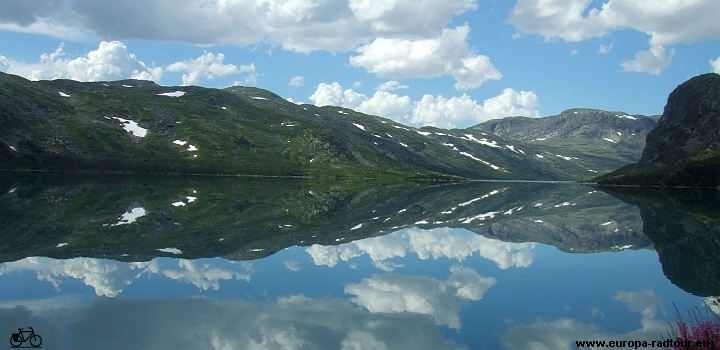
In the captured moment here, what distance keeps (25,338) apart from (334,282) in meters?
14.8

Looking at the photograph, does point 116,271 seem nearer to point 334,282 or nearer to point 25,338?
point 25,338

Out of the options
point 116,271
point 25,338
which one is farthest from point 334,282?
point 25,338

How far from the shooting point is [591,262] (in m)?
40.2

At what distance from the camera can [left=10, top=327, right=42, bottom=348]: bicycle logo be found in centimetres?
1777

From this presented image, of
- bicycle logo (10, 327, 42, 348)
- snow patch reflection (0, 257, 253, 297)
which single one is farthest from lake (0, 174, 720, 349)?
bicycle logo (10, 327, 42, 348)

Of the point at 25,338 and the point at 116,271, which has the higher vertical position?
the point at 116,271

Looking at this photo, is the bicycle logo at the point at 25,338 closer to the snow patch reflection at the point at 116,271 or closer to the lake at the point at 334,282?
the lake at the point at 334,282

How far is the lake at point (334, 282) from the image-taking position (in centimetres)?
2006

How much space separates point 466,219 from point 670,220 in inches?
990

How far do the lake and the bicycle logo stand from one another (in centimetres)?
47

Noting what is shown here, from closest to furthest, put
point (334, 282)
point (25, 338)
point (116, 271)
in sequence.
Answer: point (25, 338)
point (334, 282)
point (116, 271)

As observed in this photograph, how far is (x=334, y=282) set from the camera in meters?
29.2

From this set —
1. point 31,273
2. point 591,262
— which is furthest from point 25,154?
point 591,262

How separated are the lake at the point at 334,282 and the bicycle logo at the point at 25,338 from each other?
18.6 inches
